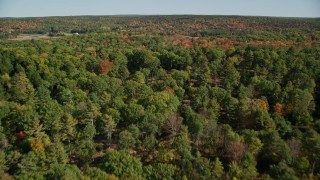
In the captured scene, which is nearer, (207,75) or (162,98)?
(162,98)

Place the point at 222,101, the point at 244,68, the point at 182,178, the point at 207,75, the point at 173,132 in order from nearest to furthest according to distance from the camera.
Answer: the point at 182,178
the point at 173,132
the point at 222,101
the point at 207,75
the point at 244,68

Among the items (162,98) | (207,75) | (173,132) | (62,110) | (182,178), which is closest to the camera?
(182,178)

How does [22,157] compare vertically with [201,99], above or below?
below

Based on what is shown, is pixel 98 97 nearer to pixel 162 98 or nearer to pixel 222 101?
pixel 162 98

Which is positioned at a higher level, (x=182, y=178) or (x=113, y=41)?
(x=113, y=41)

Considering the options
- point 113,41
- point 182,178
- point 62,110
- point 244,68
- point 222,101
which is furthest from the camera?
point 113,41

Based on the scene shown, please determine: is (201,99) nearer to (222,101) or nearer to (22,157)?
(222,101)

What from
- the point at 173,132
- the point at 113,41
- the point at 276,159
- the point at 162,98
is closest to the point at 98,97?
the point at 162,98

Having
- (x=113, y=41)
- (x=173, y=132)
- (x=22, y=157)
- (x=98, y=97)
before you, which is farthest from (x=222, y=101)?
(x=113, y=41)

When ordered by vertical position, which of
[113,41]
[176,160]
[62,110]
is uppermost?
[113,41]
